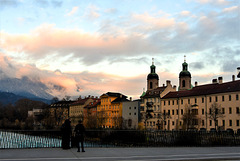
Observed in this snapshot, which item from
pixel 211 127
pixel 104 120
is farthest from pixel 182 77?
pixel 211 127

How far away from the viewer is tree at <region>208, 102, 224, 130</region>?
258ft

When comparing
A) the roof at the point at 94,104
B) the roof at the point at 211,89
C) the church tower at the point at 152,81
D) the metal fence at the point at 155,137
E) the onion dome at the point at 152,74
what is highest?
the onion dome at the point at 152,74

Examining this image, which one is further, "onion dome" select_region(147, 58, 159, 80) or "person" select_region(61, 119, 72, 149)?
"onion dome" select_region(147, 58, 159, 80)

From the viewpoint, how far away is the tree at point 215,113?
7856 cm

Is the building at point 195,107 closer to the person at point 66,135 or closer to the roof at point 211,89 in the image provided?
the roof at point 211,89

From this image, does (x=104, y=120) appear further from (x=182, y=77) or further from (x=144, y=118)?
(x=182, y=77)

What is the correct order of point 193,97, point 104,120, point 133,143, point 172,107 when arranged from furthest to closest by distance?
point 104,120, point 172,107, point 193,97, point 133,143

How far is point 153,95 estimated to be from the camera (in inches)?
4412

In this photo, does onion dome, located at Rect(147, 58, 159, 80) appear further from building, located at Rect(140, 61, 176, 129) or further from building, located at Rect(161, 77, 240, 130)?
building, located at Rect(161, 77, 240, 130)

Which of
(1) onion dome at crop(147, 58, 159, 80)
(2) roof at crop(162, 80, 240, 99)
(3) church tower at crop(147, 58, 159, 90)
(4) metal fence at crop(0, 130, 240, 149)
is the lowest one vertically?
(4) metal fence at crop(0, 130, 240, 149)

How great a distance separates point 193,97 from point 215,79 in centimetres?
1006

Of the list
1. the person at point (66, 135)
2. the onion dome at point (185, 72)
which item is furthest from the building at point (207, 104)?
the person at point (66, 135)

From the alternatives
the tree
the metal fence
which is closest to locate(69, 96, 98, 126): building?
the tree

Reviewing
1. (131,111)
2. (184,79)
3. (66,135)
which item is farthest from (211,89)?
(66,135)
